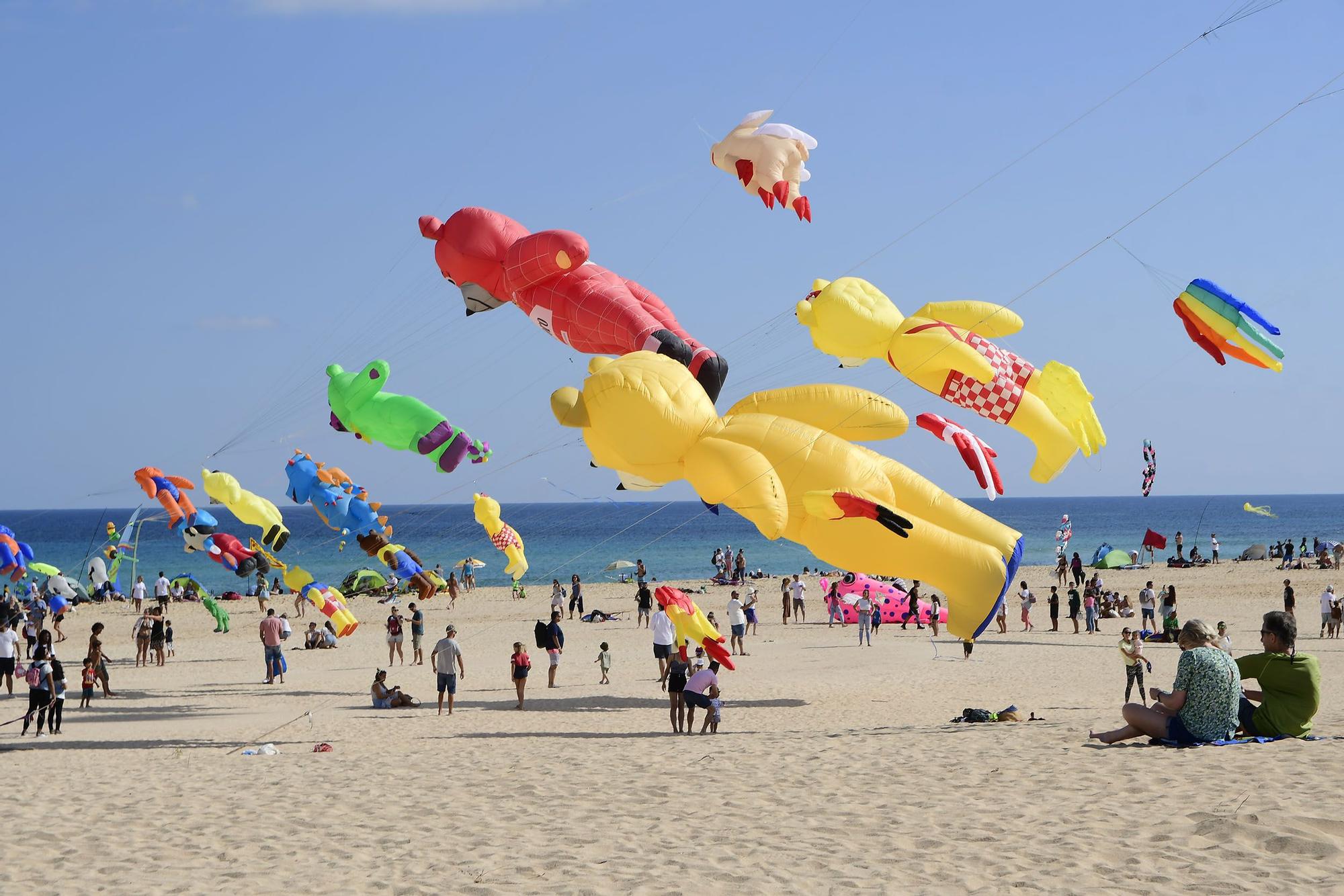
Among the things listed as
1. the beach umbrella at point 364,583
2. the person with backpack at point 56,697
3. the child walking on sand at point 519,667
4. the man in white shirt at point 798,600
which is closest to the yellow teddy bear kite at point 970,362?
the child walking on sand at point 519,667

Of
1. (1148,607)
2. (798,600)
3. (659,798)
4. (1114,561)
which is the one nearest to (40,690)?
(659,798)

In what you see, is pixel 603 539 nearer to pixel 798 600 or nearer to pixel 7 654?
pixel 798 600

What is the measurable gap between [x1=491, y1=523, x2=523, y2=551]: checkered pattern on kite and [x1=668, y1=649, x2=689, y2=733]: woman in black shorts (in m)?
10.5

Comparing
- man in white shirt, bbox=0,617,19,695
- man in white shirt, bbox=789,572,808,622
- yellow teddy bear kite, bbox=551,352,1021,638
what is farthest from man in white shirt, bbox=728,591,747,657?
man in white shirt, bbox=0,617,19,695

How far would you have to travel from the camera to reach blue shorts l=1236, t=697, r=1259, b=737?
921 cm

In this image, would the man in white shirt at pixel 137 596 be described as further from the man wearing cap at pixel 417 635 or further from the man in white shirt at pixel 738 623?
the man in white shirt at pixel 738 623

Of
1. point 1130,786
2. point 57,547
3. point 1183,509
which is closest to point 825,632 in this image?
point 1130,786

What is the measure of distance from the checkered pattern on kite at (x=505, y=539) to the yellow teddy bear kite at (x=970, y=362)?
11.0 metres

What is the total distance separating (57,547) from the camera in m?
99.8

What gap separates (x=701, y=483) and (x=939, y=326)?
11.8 feet

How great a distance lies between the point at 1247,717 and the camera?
9.24 metres

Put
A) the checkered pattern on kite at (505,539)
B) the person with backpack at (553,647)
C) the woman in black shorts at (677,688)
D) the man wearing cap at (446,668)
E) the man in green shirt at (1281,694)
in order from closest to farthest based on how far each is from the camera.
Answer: the man in green shirt at (1281,694)
the woman in black shorts at (677,688)
the man wearing cap at (446,668)
the person with backpack at (553,647)
the checkered pattern on kite at (505,539)

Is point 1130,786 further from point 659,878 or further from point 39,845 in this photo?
point 39,845

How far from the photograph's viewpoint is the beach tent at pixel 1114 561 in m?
45.6
